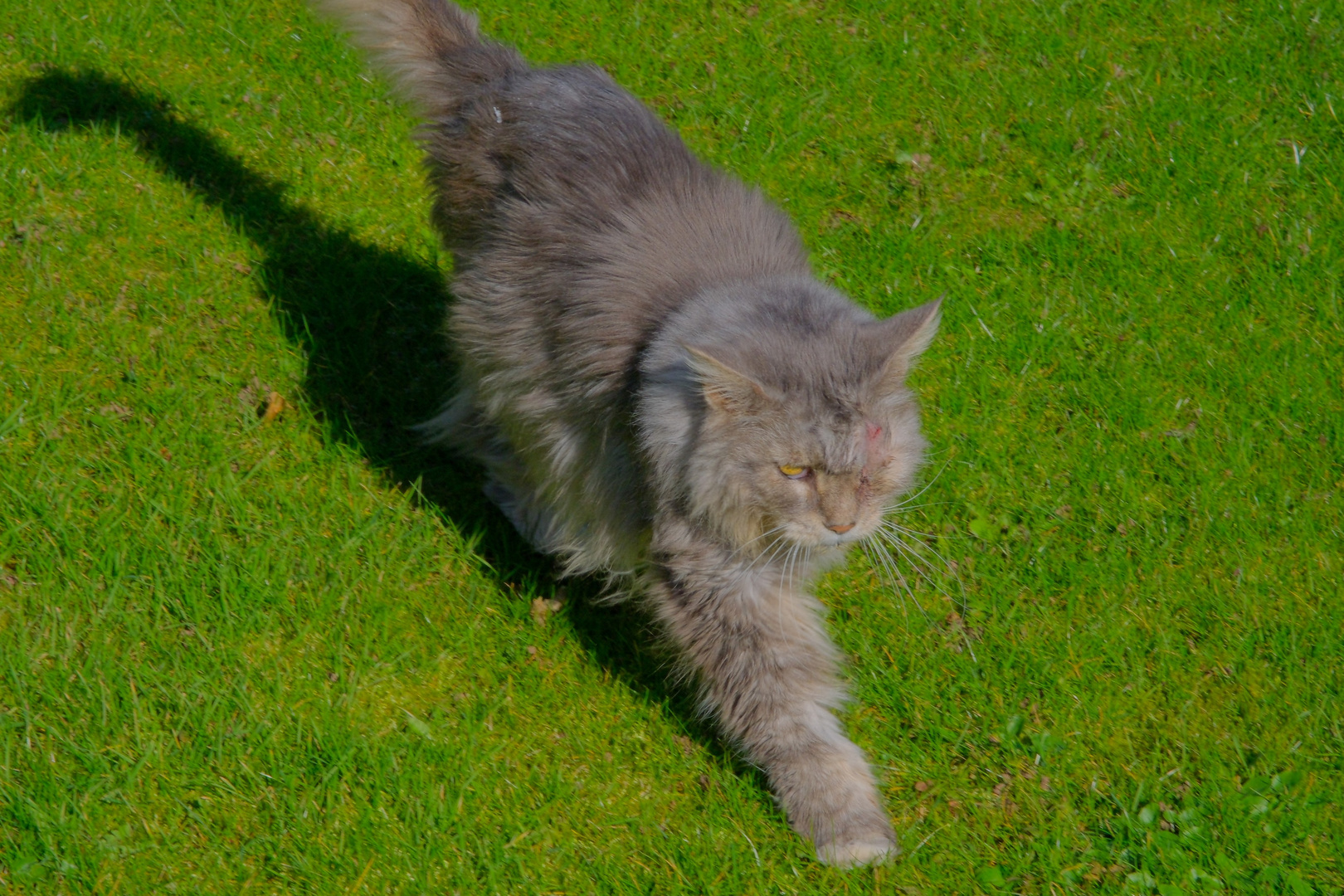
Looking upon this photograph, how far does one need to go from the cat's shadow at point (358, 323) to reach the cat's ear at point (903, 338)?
48.5 inches

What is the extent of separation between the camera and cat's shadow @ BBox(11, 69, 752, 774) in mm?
3953

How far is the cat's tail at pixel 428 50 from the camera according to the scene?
395 centimetres

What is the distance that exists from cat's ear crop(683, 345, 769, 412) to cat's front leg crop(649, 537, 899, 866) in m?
0.48

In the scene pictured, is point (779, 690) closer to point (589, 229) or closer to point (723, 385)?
point (723, 385)

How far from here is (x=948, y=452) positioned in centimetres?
438

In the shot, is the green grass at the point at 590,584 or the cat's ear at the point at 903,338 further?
the green grass at the point at 590,584

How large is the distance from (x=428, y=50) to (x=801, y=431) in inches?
81.2

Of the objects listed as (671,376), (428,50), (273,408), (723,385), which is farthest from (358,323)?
(723,385)

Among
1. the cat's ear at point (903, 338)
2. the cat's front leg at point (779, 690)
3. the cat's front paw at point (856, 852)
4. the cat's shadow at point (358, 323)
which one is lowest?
the cat's shadow at point (358, 323)

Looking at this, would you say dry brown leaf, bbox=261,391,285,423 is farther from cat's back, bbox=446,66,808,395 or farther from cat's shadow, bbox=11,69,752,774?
cat's back, bbox=446,66,808,395

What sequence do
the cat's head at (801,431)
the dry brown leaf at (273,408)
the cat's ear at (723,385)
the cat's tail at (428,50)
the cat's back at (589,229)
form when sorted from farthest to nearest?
the dry brown leaf at (273,408) → the cat's tail at (428,50) → the cat's back at (589,229) → the cat's head at (801,431) → the cat's ear at (723,385)

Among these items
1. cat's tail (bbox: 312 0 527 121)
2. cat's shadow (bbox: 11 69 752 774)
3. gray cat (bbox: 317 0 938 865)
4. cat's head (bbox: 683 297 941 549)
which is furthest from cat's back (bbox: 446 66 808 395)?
cat's shadow (bbox: 11 69 752 774)

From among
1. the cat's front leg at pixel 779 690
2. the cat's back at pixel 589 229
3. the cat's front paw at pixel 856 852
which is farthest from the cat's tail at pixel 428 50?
the cat's front paw at pixel 856 852

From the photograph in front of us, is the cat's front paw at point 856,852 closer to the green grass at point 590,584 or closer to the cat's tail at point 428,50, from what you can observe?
the green grass at point 590,584
